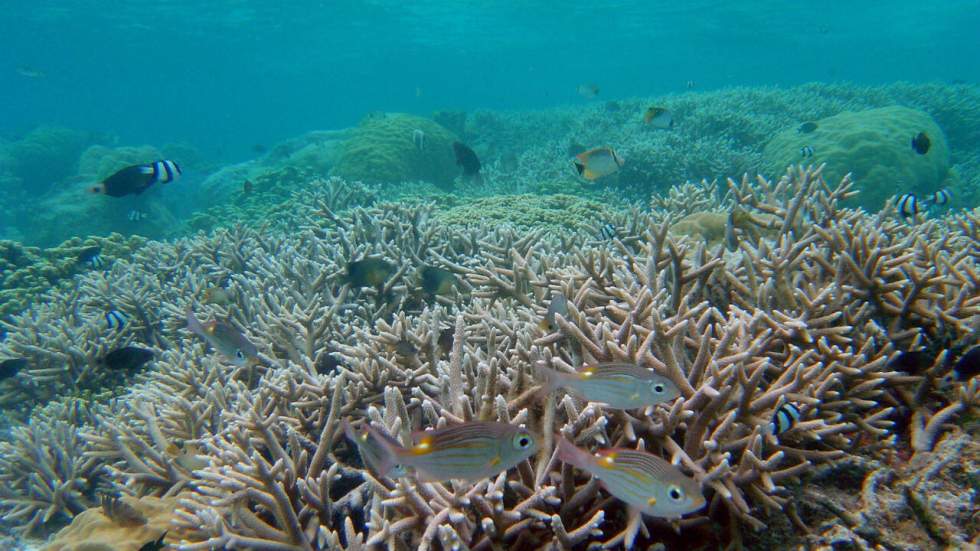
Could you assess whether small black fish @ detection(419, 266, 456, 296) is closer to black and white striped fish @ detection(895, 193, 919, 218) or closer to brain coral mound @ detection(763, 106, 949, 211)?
black and white striped fish @ detection(895, 193, 919, 218)

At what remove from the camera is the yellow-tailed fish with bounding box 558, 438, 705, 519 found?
5.42ft

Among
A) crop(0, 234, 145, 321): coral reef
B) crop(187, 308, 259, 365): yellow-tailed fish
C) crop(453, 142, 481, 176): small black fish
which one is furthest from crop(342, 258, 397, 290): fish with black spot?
crop(0, 234, 145, 321): coral reef

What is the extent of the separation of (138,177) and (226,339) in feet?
14.0

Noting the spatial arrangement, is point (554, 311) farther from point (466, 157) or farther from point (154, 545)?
point (466, 157)

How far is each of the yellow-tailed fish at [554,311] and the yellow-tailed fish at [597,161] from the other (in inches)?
138

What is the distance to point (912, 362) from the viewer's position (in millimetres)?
2729

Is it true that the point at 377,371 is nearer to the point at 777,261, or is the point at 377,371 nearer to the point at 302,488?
the point at 302,488

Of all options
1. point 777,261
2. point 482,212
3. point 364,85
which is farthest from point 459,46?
point 777,261

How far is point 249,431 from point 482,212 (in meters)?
4.98

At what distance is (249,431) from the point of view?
2.80 m

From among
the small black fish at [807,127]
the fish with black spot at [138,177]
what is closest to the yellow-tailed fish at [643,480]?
the fish with black spot at [138,177]

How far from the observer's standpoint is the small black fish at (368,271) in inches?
174

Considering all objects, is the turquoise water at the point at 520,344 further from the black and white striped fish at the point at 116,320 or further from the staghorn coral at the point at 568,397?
the black and white striped fish at the point at 116,320

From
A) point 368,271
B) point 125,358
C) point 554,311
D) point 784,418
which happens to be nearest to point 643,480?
point 784,418
